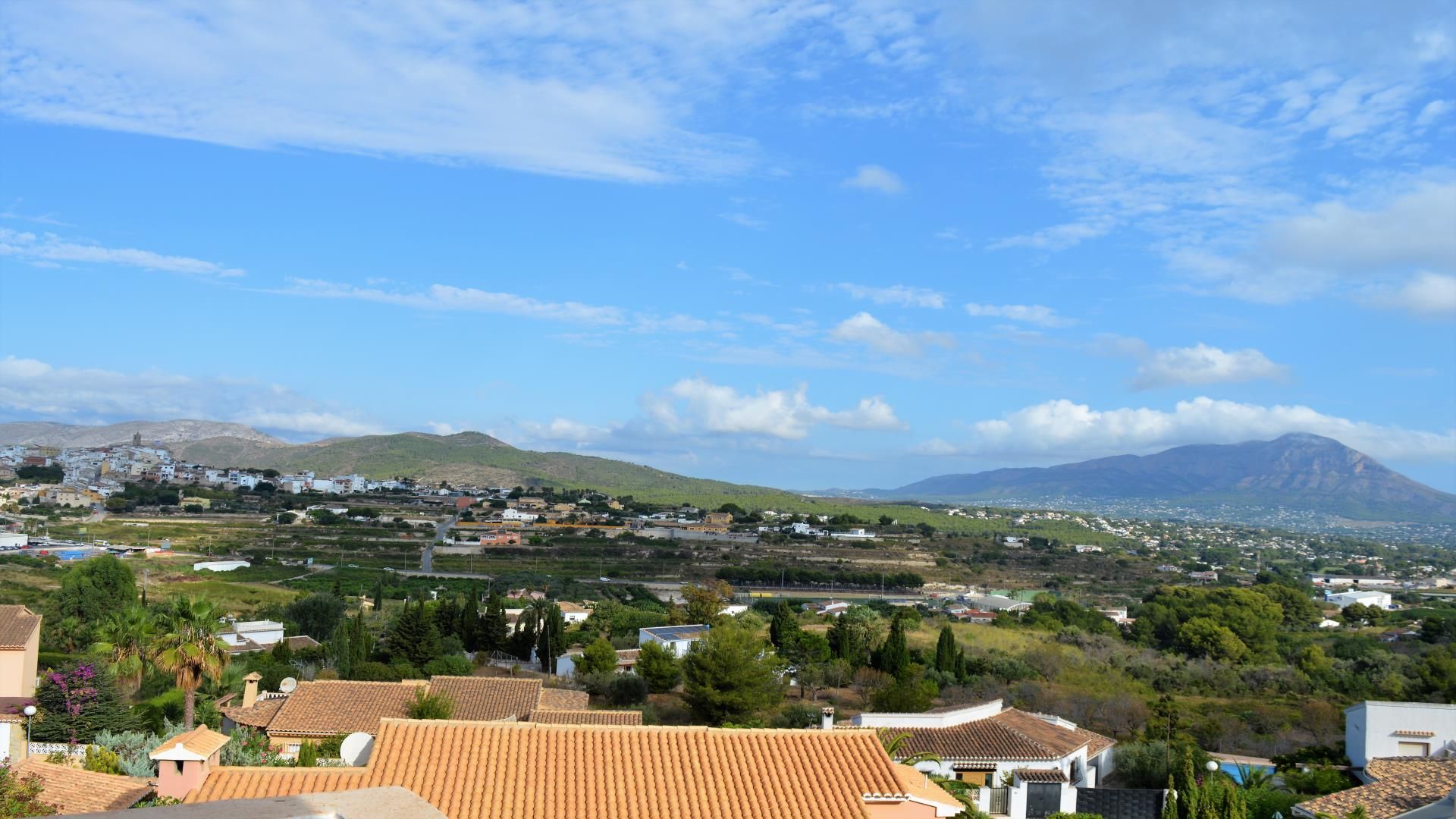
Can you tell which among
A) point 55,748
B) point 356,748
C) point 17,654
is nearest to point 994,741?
point 356,748

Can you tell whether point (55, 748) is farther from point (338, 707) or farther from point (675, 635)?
point (675, 635)

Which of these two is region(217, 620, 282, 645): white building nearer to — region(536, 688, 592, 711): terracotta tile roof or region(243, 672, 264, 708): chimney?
region(243, 672, 264, 708): chimney

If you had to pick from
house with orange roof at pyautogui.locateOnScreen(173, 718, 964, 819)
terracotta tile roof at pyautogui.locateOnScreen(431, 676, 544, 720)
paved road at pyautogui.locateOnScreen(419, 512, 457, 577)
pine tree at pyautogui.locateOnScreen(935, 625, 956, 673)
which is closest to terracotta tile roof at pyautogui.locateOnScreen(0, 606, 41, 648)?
terracotta tile roof at pyautogui.locateOnScreen(431, 676, 544, 720)

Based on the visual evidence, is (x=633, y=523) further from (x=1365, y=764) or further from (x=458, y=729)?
(x=458, y=729)

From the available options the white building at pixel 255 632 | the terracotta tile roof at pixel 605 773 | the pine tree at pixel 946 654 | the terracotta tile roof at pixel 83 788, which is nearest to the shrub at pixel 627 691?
the pine tree at pixel 946 654

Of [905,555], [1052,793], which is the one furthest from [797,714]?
[905,555]

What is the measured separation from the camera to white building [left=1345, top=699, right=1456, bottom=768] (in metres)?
22.6

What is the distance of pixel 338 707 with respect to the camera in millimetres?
20859

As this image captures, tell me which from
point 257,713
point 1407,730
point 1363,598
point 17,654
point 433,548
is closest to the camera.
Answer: point 257,713

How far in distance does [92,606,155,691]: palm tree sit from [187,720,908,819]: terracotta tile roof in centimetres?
1192

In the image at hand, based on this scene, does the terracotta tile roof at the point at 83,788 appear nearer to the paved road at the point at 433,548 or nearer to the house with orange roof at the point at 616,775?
the house with orange roof at the point at 616,775

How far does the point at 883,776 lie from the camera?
10.6 metres

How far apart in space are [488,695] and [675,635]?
18495 mm

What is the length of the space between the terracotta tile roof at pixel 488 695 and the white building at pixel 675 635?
1443 centimetres
